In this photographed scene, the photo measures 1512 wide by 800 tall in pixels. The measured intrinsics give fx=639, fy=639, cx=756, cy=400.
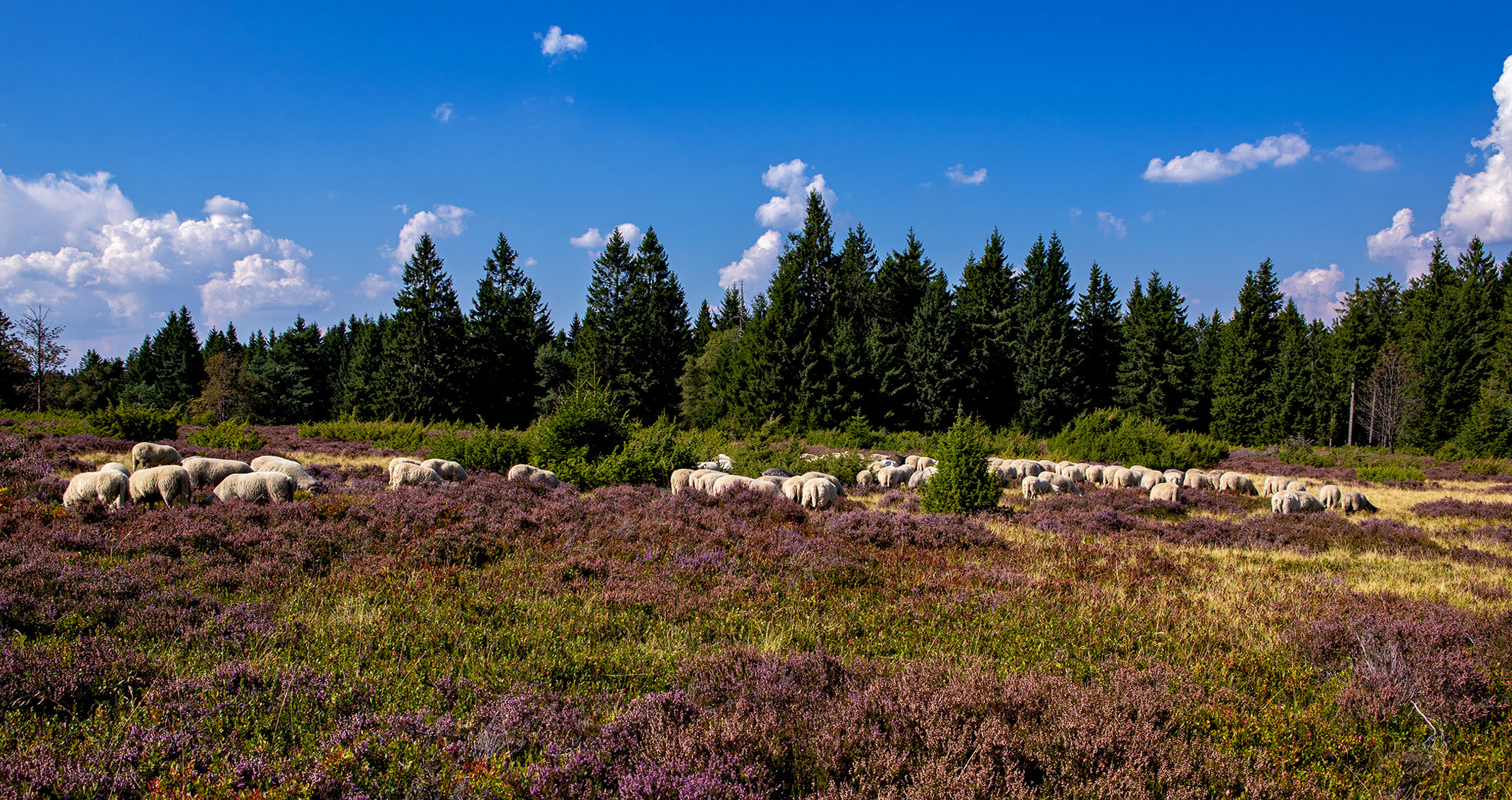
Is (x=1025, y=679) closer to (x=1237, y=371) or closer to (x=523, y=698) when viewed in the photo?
(x=523, y=698)

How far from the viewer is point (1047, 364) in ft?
151

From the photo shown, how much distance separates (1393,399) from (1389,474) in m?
23.7

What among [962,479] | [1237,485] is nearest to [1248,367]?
[1237,485]

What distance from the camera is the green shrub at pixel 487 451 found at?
18344 mm

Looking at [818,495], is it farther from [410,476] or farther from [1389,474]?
[1389,474]

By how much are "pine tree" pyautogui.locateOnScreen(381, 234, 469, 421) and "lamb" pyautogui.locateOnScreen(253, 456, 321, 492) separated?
34.4 metres

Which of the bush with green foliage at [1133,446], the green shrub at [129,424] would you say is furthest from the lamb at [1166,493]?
the green shrub at [129,424]

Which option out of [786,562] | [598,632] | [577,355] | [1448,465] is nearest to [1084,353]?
[1448,465]

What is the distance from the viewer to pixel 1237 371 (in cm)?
4812

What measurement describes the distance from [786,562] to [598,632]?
3.21 meters

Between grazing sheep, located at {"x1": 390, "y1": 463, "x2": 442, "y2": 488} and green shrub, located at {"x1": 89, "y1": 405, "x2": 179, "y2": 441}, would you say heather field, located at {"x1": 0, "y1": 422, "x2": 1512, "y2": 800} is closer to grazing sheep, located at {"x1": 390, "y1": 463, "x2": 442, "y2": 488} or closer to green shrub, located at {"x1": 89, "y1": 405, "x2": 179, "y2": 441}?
grazing sheep, located at {"x1": 390, "y1": 463, "x2": 442, "y2": 488}

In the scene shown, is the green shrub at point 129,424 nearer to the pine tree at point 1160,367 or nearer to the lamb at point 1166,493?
the lamb at point 1166,493

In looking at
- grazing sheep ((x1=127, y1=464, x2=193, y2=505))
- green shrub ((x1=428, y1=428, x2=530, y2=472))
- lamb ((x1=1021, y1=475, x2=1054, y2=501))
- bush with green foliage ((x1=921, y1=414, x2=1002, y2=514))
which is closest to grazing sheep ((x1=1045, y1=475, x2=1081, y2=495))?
lamb ((x1=1021, y1=475, x2=1054, y2=501))

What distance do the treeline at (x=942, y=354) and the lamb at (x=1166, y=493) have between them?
898 inches
